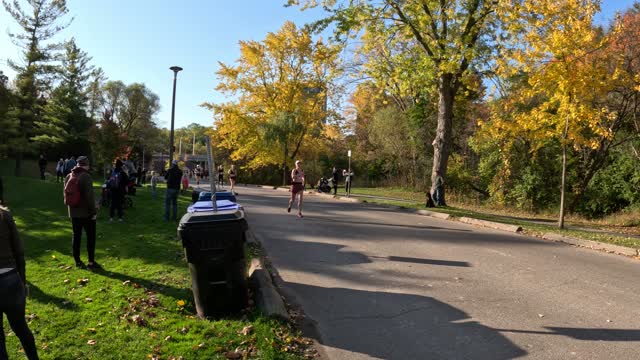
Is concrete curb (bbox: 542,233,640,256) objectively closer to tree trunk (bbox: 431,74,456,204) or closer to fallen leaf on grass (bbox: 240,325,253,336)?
tree trunk (bbox: 431,74,456,204)

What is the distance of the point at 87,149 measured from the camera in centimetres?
5219

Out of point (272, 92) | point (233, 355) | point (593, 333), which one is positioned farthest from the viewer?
point (272, 92)

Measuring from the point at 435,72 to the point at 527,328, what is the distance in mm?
15722

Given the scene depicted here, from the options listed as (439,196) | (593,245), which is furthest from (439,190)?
(593,245)

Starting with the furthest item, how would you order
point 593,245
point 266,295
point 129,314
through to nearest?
point 593,245
point 266,295
point 129,314

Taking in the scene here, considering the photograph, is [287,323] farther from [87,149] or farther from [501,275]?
[87,149]

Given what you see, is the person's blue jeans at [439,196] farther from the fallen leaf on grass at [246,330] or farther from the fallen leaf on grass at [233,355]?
the fallen leaf on grass at [233,355]

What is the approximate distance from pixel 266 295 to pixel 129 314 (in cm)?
158

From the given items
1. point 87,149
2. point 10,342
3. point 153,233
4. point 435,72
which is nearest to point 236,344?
point 10,342

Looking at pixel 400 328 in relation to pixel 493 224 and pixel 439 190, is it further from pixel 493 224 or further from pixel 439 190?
pixel 439 190

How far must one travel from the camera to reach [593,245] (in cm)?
1123

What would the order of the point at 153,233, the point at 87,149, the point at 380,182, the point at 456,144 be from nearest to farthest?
1. the point at 153,233
2. the point at 456,144
3. the point at 380,182
4. the point at 87,149

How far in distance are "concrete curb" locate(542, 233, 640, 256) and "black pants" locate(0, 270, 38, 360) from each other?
35.6 ft

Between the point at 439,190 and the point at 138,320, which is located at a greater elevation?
the point at 439,190
